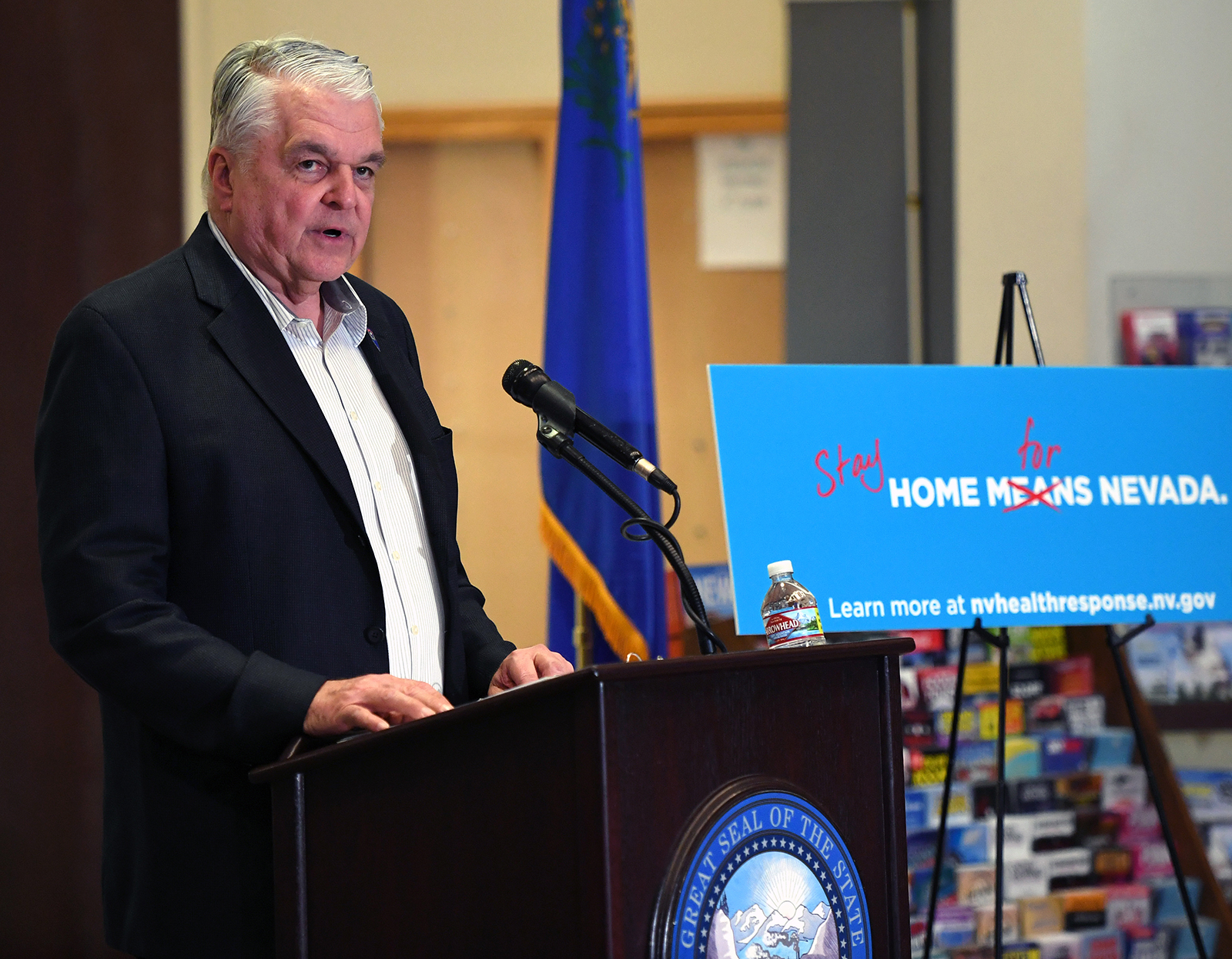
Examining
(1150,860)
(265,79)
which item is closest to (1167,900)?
(1150,860)

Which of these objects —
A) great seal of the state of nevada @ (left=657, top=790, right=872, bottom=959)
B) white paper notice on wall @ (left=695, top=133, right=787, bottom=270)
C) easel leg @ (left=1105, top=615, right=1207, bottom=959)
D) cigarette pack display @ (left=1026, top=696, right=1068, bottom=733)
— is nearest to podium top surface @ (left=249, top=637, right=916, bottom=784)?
great seal of the state of nevada @ (left=657, top=790, right=872, bottom=959)

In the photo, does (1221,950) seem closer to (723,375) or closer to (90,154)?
(723,375)

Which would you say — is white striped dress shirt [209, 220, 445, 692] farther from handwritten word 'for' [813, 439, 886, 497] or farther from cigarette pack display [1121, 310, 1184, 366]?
cigarette pack display [1121, 310, 1184, 366]

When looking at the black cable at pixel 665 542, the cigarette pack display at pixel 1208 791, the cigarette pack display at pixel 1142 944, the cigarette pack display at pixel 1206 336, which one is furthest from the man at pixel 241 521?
the cigarette pack display at pixel 1206 336

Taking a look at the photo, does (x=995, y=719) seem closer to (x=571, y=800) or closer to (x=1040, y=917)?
(x=1040, y=917)

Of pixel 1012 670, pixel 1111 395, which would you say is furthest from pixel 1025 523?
pixel 1012 670

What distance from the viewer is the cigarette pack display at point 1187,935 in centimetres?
295

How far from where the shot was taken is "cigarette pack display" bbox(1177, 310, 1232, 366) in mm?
3609

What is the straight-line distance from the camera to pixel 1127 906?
115 inches

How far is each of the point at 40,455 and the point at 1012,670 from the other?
8.16ft

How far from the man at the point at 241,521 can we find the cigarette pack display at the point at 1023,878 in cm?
196

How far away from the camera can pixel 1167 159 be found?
3742 millimetres

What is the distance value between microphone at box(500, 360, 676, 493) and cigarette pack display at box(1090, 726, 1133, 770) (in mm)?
2145

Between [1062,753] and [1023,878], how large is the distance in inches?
12.9
